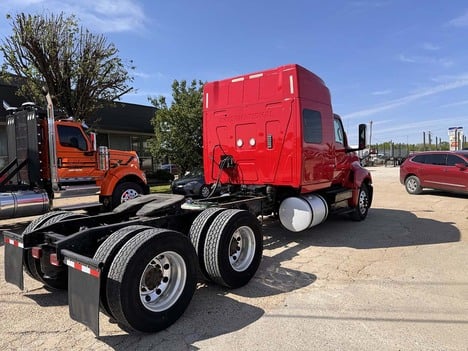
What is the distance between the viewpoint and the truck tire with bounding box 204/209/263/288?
4.39 m

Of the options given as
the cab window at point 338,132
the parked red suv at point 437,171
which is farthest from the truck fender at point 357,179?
the parked red suv at point 437,171

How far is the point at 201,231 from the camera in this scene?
459 centimetres

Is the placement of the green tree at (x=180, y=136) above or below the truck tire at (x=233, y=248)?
above

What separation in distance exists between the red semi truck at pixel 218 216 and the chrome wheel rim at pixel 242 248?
0.5 inches

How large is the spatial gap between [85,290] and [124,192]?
309 inches

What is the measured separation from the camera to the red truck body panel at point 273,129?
256 inches

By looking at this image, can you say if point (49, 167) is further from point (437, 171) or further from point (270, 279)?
point (437, 171)

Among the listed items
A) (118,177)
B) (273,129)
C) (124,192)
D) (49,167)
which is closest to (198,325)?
(273,129)

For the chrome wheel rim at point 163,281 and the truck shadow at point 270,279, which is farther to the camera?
the chrome wheel rim at point 163,281

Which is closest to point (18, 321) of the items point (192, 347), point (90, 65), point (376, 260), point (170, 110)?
point (192, 347)

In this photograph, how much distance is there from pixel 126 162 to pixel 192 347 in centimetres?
898

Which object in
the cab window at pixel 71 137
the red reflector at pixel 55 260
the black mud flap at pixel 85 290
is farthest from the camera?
the cab window at pixel 71 137

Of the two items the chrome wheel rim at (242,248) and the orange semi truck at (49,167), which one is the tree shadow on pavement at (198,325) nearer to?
the chrome wheel rim at (242,248)

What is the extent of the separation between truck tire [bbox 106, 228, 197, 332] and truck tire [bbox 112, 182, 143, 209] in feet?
23.5
